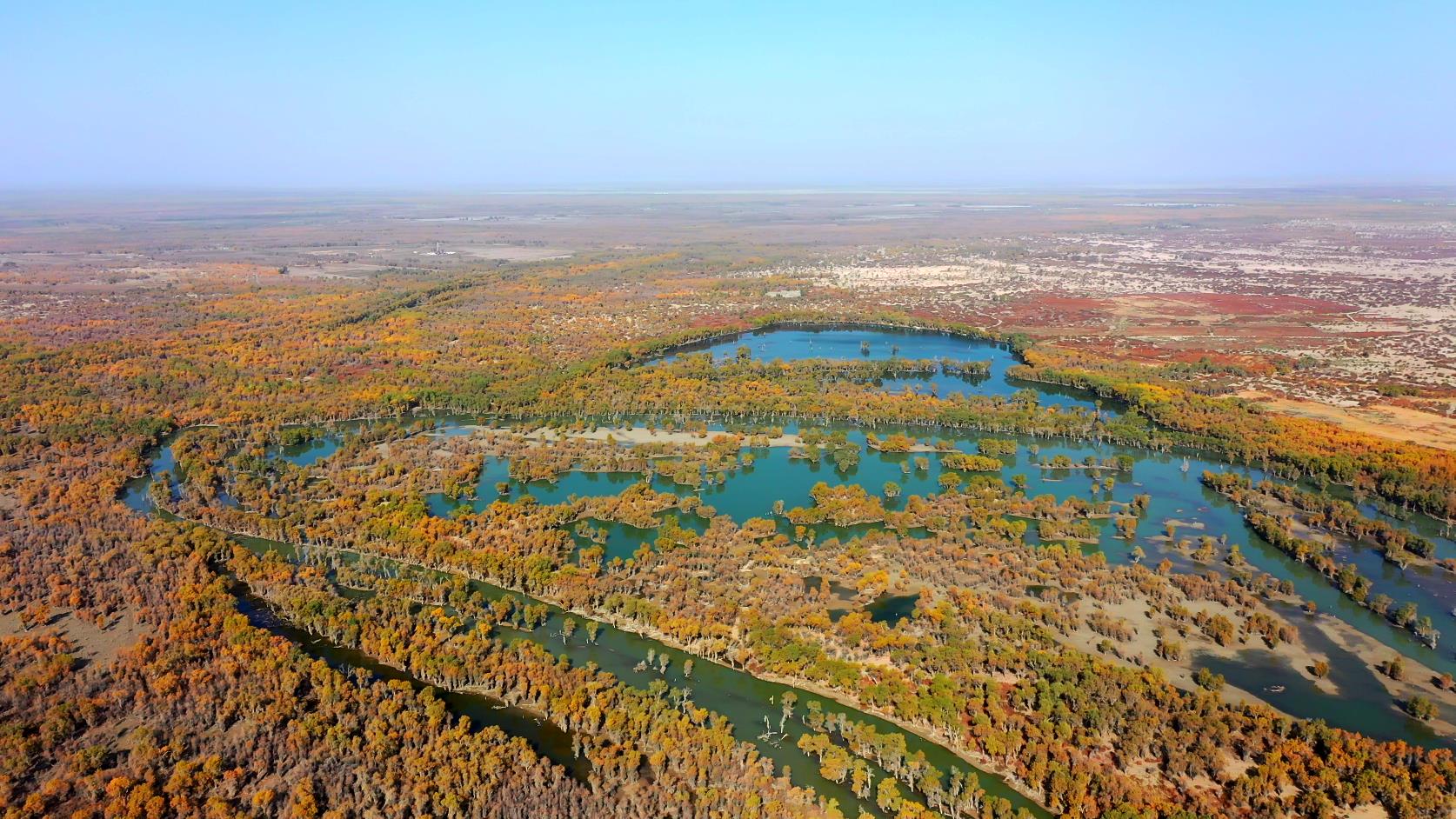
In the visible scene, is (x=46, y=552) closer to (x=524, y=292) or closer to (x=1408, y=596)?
(x=1408, y=596)

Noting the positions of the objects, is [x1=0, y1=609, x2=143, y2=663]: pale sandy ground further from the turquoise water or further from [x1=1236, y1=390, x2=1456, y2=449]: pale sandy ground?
[x1=1236, y1=390, x2=1456, y2=449]: pale sandy ground

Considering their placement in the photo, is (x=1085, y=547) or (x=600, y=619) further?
(x=1085, y=547)

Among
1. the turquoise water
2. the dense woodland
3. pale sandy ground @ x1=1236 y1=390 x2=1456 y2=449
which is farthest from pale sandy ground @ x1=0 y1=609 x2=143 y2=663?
pale sandy ground @ x1=1236 y1=390 x2=1456 y2=449

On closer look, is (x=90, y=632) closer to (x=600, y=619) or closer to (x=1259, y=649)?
(x=600, y=619)

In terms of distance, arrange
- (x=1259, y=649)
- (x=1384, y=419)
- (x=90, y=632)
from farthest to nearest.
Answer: (x=1384, y=419)
(x=90, y=632)
(x=1259, y=649)

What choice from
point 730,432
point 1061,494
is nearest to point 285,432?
point 730,432

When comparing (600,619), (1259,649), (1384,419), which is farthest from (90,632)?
(1384,419)
